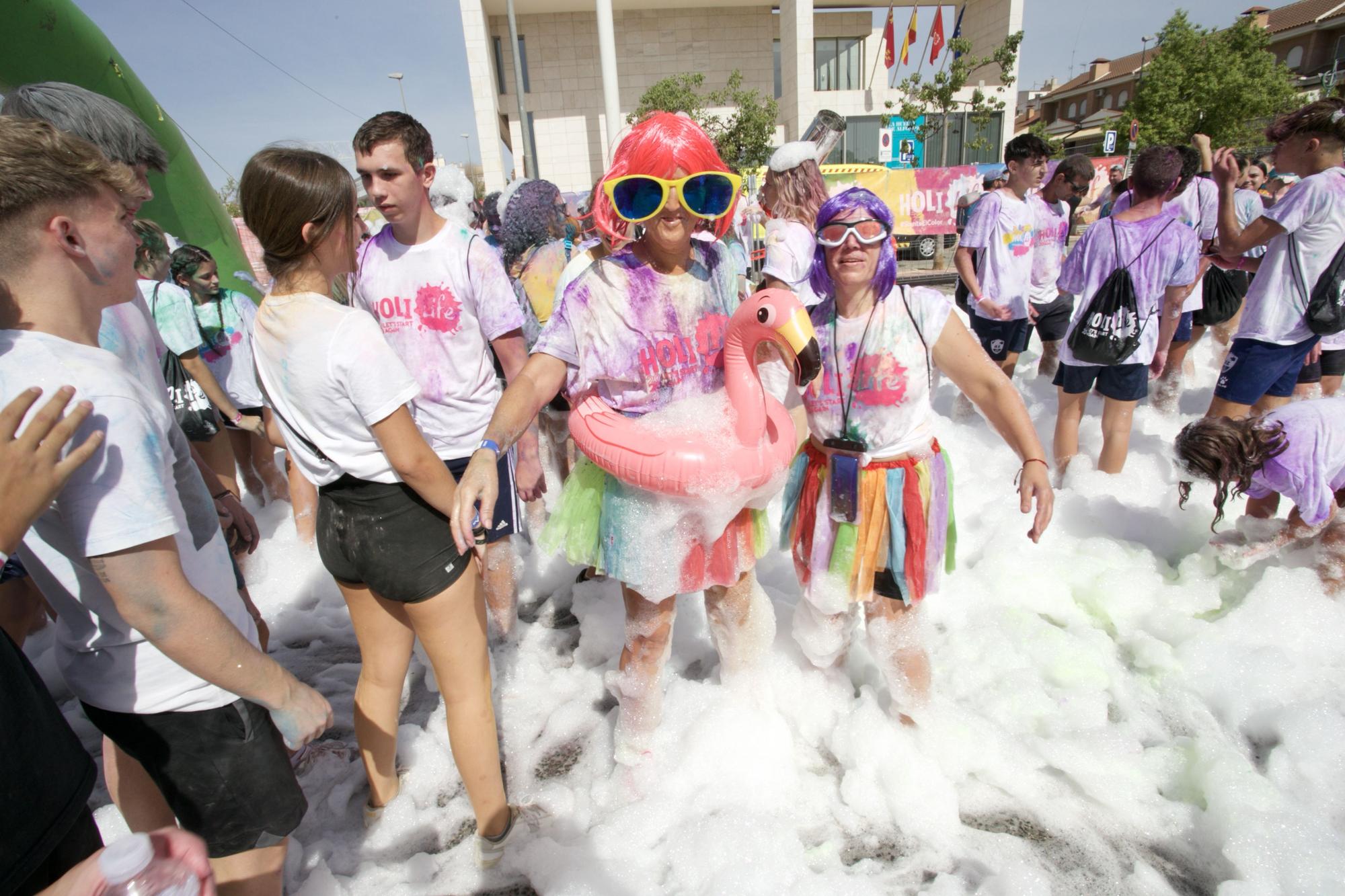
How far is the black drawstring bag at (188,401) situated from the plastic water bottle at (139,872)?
10.4 feet

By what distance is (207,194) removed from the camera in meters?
6.79

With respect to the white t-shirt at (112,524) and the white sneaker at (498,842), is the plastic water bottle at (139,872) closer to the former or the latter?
the white t-shirt at (112,524)

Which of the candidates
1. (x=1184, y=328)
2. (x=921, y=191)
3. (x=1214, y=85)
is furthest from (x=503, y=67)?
(x=1184, y=328)

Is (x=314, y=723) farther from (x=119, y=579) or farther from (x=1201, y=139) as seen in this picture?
(x=1201, y=139)

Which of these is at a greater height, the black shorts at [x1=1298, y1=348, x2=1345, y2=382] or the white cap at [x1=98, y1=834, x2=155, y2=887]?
the white cap at [x1=98, y1=834, x2=155, y2=887]

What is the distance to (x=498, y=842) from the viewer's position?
6.66 ft

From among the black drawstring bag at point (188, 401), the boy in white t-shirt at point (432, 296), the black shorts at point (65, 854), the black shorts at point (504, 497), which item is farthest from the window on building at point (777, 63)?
the black shorts at point (65, 854)

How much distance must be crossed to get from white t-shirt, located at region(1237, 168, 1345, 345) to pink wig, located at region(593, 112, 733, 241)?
3318mm

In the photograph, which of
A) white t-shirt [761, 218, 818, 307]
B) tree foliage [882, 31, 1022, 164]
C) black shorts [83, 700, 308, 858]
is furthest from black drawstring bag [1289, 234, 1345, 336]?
tree foliage [882, 31, 1022, 164]

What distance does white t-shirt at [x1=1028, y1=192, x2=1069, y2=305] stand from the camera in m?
4.82

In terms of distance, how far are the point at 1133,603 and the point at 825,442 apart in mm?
1959

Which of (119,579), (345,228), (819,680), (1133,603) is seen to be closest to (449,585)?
(119,579)

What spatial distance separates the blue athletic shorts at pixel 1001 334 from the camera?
15.8 ft

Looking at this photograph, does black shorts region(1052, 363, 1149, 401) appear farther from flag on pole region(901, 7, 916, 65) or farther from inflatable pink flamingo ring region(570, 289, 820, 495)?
flag on pole region(901, 7, 916, 65)
